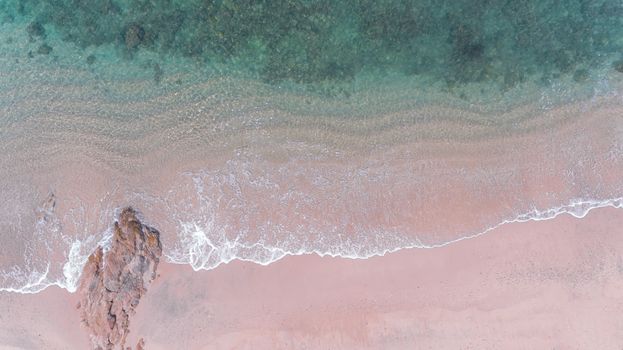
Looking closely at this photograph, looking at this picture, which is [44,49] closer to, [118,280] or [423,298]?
[118,280]

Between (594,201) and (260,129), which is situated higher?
(260,129)

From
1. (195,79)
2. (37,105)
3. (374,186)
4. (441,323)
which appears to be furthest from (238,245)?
(37,105)

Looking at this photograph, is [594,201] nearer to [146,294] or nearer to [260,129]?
[260,129]

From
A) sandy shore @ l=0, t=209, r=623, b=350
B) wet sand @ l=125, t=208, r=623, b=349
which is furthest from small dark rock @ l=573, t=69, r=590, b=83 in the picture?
sandy shore @ l=0, t=209, r=623, b=350

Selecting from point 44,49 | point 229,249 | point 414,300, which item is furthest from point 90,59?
point 414,300

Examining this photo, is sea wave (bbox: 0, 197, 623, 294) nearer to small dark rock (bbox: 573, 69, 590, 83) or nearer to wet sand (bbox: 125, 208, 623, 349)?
wet sand (bbox: 125, 208, 623, 349)
